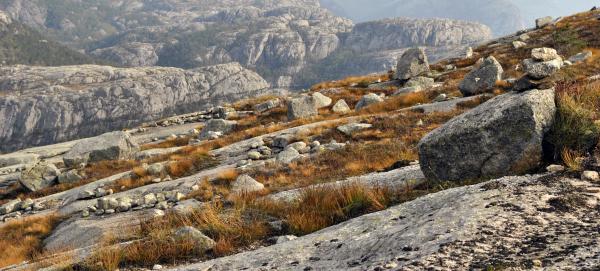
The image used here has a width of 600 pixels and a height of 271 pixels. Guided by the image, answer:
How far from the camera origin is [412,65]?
1718 inches

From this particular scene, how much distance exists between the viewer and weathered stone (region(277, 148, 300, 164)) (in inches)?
701

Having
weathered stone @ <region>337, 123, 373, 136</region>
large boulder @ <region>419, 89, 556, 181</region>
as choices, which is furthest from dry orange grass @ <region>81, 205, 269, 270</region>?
weathered stone @ <region>337, 123, 373, 136</region>

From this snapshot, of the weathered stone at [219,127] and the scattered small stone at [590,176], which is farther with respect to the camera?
the weathered stone at [219,127]

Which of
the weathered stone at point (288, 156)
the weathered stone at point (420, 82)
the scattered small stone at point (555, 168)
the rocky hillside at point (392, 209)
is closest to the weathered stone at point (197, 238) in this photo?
the rocky hillside at point (392, 209)

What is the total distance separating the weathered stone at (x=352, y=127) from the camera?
2129 cm

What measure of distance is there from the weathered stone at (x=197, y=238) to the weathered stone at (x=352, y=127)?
14.4m

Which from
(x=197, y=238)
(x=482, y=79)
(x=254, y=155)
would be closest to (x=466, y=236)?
(x=197, y=238)

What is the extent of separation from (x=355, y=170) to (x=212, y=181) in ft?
21.2

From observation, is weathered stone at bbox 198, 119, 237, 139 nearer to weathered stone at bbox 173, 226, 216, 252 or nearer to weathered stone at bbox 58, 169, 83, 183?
weathered stone at bbox 58, 169, 83, 183

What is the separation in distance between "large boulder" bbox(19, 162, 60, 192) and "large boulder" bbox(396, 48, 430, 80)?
3354 centimetres

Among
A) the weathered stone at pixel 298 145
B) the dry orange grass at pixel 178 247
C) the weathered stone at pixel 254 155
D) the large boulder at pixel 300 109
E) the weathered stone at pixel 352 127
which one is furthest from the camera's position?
the large boulder at pixel 300 109

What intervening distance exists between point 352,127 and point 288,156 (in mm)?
4690

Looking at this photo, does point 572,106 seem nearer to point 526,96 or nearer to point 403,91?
point 526,96

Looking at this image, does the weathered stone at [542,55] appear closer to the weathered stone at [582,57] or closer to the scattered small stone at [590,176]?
the weathered stone at [582,57]
